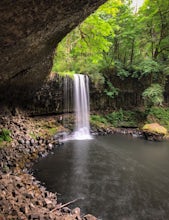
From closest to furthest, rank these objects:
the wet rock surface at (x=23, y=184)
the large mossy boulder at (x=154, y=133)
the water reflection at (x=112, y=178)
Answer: the wet rock surface at (x=23, y=184) → the water reflection at (x=112, y=178) → the large mossy boulder at (x=154, y=133)

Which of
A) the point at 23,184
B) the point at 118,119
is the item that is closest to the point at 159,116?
the point at 118,119

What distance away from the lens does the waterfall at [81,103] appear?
9.81 m

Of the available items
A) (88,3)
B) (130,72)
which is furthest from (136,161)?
(130,72)

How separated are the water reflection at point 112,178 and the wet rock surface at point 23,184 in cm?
36

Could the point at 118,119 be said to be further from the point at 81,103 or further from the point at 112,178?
the point at 112,178

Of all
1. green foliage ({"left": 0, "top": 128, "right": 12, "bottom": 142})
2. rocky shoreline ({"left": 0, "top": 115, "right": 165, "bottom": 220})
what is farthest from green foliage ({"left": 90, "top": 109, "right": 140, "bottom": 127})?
green foliage ({"left": 0, "top": 128, "right": 12, "bottom": 142})

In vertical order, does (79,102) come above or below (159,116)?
above

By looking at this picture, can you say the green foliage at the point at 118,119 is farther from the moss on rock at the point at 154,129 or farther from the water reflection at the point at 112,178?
the water reflection at the point at 112,178

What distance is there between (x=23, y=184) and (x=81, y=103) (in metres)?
6.47

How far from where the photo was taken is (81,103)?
1026 centimetres

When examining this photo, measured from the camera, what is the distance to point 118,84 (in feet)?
37.7

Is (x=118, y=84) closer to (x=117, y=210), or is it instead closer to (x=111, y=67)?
(x=111, y=67)

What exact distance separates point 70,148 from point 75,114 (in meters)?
2.95

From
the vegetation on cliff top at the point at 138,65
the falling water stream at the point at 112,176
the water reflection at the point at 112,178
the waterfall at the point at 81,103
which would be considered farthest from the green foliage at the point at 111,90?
the water reflection at the point at 112,178
